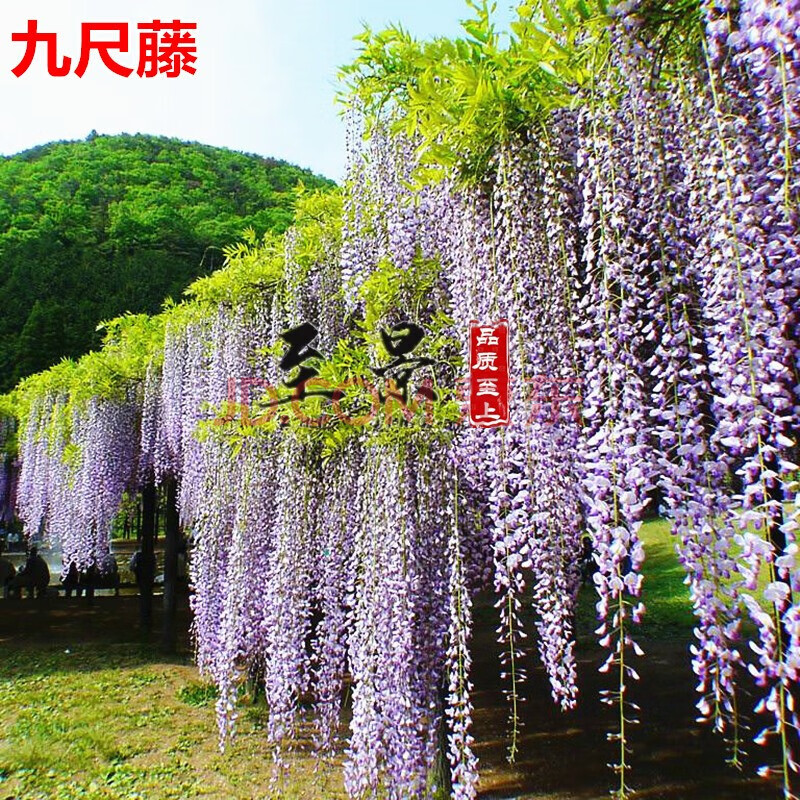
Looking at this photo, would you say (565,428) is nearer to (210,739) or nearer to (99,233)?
(210,739)

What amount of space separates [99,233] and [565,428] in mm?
26179

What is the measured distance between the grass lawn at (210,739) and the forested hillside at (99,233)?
599 inches

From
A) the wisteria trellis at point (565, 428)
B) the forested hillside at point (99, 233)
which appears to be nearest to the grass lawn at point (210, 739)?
the wisteria trellis at point (565, 428)

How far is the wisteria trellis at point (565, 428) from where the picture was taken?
1410mm

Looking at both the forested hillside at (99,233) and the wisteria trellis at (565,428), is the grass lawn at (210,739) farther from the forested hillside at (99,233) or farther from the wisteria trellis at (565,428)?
the forested hillside at (99,233)

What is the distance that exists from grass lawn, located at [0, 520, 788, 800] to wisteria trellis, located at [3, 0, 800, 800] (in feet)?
3.60

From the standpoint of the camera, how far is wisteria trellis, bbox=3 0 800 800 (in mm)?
1410

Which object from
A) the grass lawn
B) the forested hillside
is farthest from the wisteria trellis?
the forested hillside

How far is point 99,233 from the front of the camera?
24.7 m

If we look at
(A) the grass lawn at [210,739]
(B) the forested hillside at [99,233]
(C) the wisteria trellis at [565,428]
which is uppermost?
(B) the forested hillside at [99,233]

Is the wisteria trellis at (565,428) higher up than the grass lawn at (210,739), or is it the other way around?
the wisteria trellis at (565,428)

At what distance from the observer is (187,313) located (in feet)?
20.1

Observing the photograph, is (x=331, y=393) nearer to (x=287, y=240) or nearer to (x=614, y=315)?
(x=287, y=240)

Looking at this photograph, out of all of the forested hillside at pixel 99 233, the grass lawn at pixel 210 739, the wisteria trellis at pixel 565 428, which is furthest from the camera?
the forested hillside at pixel 99 233
